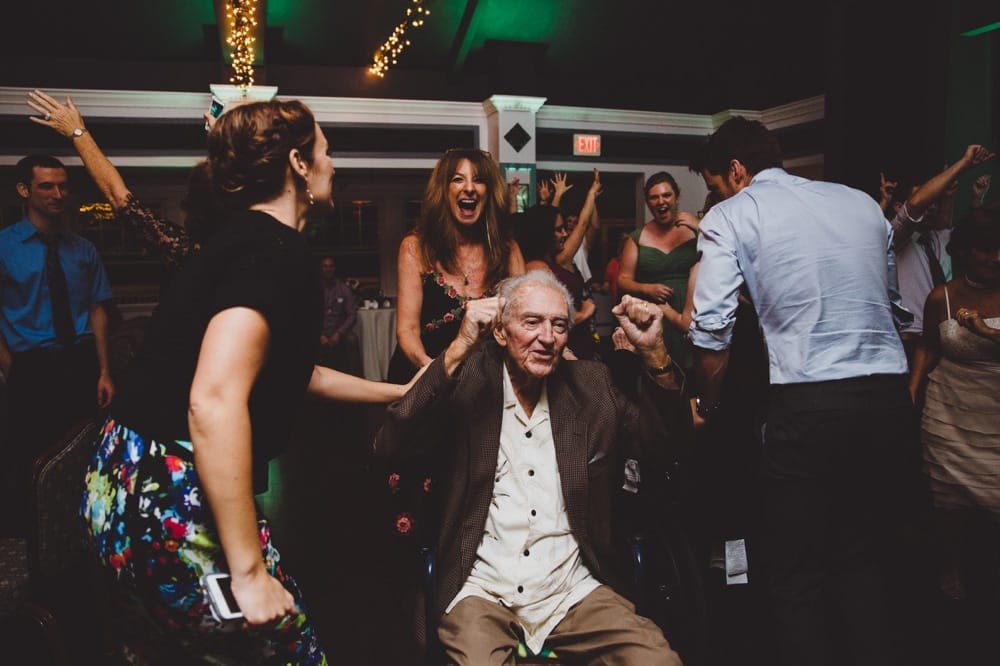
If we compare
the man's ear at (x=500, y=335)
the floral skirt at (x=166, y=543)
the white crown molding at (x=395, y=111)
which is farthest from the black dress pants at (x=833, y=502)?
the white crown molding at (x=395, y=111)

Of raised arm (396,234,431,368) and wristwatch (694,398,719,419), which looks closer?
wristwatch (694,398,719,419)

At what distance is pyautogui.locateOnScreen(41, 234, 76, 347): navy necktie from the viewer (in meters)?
2.94

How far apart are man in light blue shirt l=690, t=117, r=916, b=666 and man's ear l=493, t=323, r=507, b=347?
53 centimetres

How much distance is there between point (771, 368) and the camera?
1.93 meters

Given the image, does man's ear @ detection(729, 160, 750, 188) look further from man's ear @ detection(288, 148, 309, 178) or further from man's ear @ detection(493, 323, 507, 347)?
man's ear @ detection(288, 148, 309, 178)

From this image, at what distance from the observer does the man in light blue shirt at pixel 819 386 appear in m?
1.83

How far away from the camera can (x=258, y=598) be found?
1.03 meters

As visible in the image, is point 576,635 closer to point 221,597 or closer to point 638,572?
point 638,572

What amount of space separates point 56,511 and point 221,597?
2.57ft

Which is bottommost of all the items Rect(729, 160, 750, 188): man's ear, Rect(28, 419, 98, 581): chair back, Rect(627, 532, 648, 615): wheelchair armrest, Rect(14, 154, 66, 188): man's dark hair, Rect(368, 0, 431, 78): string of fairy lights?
Rect(627, 532, 648, 615): wheelchair armrest

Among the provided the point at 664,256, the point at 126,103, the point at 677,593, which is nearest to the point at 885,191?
the point at 664,256

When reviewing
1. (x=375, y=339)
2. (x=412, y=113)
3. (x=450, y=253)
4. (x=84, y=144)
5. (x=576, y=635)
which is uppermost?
(x=412, y=113)

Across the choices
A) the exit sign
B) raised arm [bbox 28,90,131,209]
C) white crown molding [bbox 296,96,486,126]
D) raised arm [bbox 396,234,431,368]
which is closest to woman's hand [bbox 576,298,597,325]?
raised arm [bbox 396,234,431,368]

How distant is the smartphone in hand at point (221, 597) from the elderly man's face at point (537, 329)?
915mm
